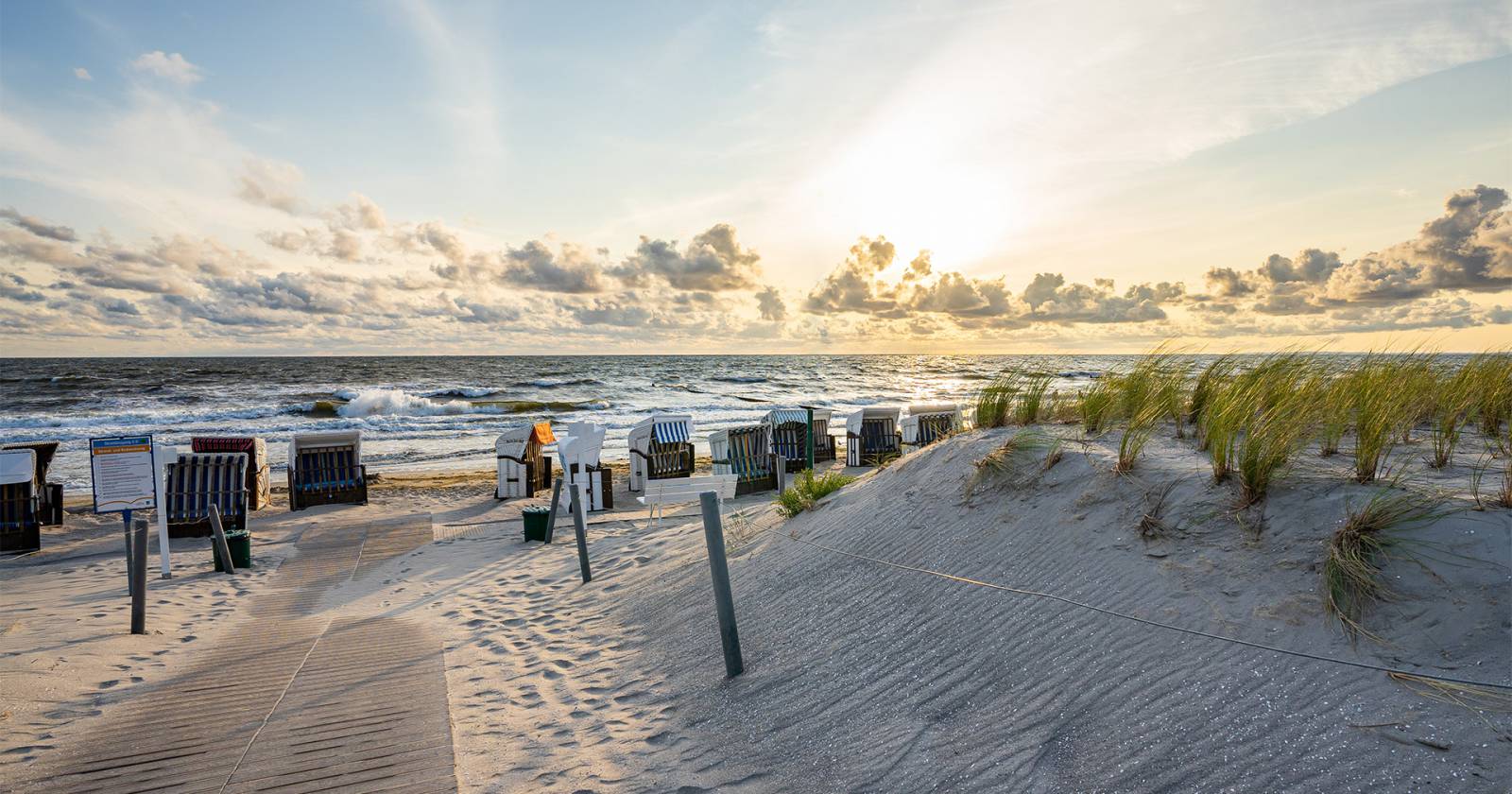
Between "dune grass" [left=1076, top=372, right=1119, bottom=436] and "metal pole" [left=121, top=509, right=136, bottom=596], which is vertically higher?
"dune grass" [left=1076, top=372, right=1119, bottom=436]

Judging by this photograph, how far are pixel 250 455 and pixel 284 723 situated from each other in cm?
1058

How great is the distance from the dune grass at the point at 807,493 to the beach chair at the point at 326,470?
34.1 ft

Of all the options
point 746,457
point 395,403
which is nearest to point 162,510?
point 746,457

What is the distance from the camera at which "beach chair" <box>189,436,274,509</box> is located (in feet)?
41.7

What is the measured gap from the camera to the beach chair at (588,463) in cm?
1213

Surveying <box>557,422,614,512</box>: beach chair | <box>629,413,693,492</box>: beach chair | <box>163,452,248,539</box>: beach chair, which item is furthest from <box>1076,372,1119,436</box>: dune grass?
<box>163,452,248,539</box>: beach chair

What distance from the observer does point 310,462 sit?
14508 mm

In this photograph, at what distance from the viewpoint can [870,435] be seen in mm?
18797

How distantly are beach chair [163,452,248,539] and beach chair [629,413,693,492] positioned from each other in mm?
7180

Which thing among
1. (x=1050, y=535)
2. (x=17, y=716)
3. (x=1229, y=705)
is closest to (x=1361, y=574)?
(x=1229, y=705)

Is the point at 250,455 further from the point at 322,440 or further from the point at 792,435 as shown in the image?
the point at 792,435

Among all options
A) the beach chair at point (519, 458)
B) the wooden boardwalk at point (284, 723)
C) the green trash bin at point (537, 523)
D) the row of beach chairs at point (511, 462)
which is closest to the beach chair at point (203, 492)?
the row of beach chairs at point (511, 462)

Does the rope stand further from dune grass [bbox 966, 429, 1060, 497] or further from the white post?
the white post

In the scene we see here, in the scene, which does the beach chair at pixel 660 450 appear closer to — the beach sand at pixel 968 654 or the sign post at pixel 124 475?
the beach sand at pixel 968 654
